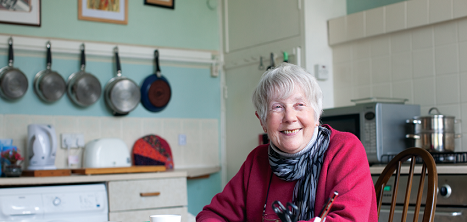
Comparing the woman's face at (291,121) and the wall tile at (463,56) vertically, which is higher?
the wall tile at (463,56)

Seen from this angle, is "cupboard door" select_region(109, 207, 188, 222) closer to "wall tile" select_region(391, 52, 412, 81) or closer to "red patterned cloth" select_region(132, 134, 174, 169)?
"red patterned cloth" select_region(132, 134, 174, 169)

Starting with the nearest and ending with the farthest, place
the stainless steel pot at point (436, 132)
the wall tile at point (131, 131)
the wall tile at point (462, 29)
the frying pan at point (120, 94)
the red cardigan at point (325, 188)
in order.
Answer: the red cardigan at point (325, 188) < the stainless steel pot at point (436, 132) < the wall tile at point (462, 29) < the frying pan at point (120, 94) < the wall tile at point (131, 131)

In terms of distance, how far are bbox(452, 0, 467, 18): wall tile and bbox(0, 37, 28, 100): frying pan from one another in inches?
105

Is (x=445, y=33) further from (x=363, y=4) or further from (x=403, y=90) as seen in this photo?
(x=363, y=4)

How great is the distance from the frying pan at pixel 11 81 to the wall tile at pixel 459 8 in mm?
2676

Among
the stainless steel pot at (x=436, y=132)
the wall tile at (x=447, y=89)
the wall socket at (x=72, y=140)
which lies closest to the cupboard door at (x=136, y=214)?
the wall socket at (x=72, y=140)

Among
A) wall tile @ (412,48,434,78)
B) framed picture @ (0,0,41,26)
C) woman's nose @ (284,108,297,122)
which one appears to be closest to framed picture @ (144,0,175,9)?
framed picture @ (0,0,41,26)

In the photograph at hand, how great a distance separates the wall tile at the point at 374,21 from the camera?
9.48ft

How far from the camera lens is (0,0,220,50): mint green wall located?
331 centimetres

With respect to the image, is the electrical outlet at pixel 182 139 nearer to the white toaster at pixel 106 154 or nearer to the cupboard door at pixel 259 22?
the white toaster at pixel 106 154

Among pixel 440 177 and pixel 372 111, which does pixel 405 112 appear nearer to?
pixel 372 111

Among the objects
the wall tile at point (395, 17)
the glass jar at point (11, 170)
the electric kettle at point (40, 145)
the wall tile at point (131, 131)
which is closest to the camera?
the glass jar at point (11, 170)

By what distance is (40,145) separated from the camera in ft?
9.50

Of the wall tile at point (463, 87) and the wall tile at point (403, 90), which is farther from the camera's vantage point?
the wall tile at point (403, 90)
